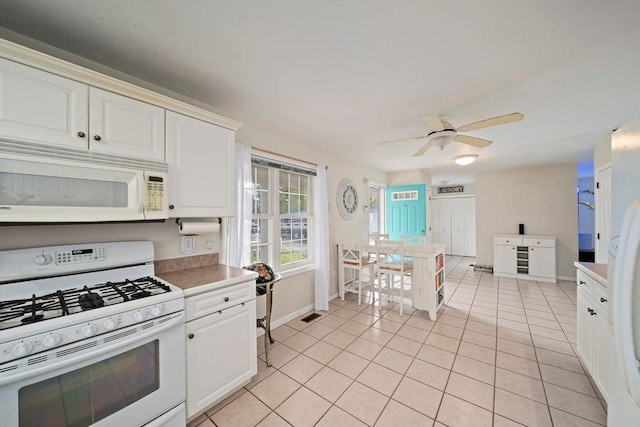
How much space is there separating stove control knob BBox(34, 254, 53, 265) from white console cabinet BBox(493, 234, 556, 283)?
6521 millimetres

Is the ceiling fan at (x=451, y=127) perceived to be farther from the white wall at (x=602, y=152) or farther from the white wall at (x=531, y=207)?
the white wall at (x=531, y=207)

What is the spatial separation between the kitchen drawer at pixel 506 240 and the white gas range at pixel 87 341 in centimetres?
594

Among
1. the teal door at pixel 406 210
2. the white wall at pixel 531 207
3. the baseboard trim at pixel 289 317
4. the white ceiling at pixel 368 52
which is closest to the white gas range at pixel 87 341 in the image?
the white ceiling at pixel 368 52

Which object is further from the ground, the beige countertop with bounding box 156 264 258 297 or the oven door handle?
the beige countertop with bounding box 156 264 258 297

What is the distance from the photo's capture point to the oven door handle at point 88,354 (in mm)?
907

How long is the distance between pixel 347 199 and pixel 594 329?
10.0 ft

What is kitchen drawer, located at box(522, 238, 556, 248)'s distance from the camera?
458 cm

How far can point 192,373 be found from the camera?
1.48 metres

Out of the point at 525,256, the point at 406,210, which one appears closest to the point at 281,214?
the point at 406,210

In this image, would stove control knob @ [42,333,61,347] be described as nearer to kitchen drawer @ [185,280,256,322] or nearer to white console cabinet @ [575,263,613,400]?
kitchen drawer @ [185,280,256,322]

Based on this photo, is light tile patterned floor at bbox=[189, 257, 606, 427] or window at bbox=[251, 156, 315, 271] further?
window at bbox=[251, 156, 315, 271]

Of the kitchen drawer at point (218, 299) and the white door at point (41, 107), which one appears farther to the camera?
the kitchen drawer at point (218, 299)

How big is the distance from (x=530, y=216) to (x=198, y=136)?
6461 millimetres

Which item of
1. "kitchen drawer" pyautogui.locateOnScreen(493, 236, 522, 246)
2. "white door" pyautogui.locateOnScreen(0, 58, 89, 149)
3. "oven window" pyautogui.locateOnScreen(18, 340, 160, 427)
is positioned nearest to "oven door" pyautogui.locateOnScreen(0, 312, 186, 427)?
"oven window" pyautogui.locateOnScreen(18, 340, 160, 427)
